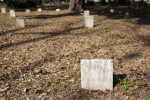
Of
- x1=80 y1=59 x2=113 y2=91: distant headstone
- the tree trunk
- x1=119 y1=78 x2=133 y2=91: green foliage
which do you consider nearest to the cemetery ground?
x1=119 y1=78 x2=133 y2=91: green foliage

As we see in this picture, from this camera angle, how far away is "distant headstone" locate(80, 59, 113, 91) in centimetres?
369

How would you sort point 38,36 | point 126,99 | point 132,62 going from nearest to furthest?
1. point 126,99
2. point 132,62
3. point 38,36

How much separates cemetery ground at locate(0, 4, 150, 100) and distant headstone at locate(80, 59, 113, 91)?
15 centimetres

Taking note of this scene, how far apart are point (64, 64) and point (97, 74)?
1.95m

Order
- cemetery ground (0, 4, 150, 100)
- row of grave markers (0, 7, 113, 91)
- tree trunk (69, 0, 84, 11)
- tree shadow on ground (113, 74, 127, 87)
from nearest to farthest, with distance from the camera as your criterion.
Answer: row of grave markers (0, 7, 113, 91)
cemetery ground (0, 4, 150, 100)
tree shadow on ground (113, 74, 127, 87)
tree trunk (69, 0, 84, 11)

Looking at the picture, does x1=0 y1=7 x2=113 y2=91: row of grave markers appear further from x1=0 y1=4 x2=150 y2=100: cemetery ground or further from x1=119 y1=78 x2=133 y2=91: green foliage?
x1=119 y1=78 x2=133 y2=91: green foliage

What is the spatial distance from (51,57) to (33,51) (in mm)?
1008

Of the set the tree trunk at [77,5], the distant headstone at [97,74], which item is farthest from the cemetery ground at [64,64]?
the tree trunk at [77,5]

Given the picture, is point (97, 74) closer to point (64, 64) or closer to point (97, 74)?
point (97, 74)

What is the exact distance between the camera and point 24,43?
771 centimetres

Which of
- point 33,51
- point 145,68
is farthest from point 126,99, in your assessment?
point 33,51

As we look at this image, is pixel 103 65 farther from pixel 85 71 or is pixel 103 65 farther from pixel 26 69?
pixel 26 69

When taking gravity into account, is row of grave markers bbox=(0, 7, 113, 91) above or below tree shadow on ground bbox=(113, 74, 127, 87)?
above

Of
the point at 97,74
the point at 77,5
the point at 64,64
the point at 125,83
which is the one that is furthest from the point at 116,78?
the point at 77,5
